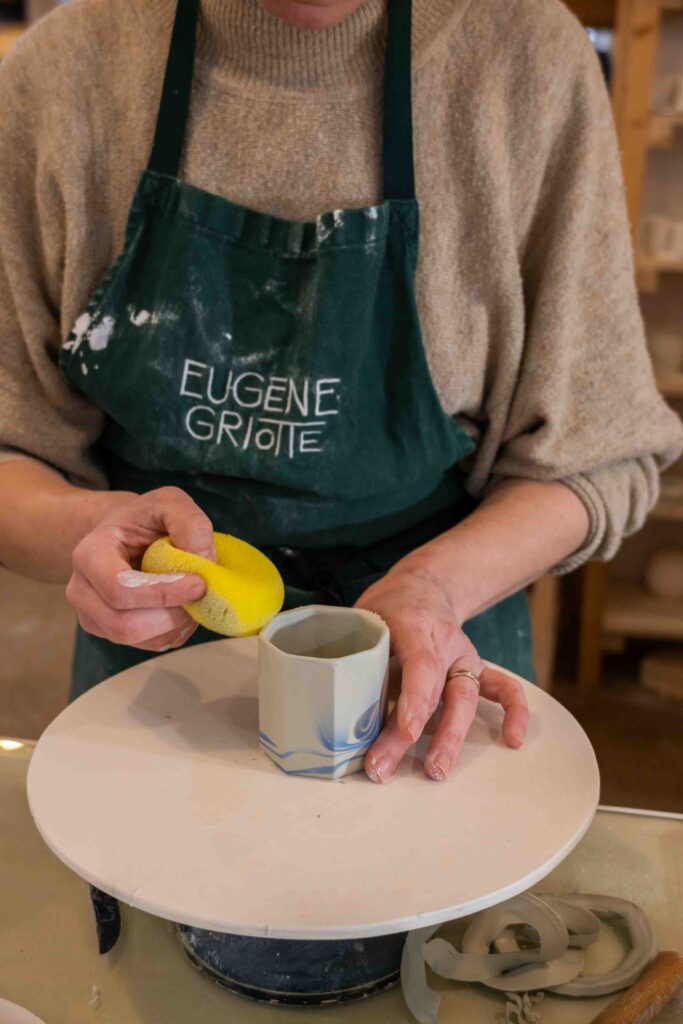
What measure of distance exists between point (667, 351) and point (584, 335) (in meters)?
1.56

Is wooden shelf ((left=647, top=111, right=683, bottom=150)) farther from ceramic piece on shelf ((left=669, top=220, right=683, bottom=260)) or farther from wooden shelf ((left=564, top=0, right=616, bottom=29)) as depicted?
wooden shelf ((left=564, top=0, right=616, bottom=29))

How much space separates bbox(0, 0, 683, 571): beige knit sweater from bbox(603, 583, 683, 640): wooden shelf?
1.65 meters

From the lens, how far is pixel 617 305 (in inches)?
39.7

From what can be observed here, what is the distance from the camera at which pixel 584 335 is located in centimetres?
101

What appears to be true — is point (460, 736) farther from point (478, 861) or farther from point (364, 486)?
point (364, 486)

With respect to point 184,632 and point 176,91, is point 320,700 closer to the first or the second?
point 184,632

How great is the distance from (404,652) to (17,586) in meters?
2.37

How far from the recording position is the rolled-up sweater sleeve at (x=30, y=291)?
98 centimetres

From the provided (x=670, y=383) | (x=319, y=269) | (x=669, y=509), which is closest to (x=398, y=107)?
(x=319, y=269)

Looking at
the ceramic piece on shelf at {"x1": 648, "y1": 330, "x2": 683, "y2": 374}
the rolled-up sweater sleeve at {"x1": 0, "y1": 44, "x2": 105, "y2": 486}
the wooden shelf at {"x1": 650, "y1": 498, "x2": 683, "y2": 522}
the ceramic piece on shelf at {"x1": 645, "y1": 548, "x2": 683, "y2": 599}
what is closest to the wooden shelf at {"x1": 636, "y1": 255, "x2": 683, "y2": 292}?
the ceramic piece on shelf at {"x1": 648, "y1": 330, "x2": 683, "y2": 374}

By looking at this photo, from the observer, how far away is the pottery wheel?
595 mm

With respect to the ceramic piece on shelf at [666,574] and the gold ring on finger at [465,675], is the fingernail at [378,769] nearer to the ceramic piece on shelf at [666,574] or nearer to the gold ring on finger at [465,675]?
the gold ring on finger at [465,675]

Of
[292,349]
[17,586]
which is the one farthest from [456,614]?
[17,586]

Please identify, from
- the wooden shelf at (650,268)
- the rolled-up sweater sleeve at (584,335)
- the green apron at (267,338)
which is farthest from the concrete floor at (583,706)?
the green apron at (267,338)
